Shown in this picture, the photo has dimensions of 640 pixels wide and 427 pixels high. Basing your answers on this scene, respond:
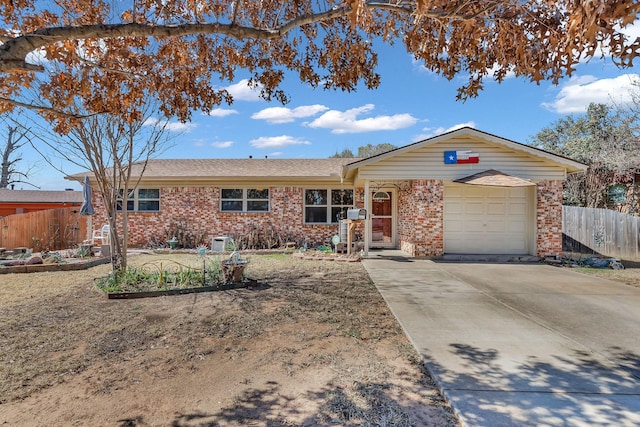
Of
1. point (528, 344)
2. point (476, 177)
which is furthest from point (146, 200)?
point (528, 344)

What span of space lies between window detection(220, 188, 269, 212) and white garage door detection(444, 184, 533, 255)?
717 cm

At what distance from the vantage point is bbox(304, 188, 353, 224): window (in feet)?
48.3

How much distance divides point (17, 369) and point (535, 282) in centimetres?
877

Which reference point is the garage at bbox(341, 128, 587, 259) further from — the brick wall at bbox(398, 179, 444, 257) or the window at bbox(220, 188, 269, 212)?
→ the window at bbox(220, 188, 269, 212)

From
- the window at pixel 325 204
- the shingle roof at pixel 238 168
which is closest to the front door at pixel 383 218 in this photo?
the window at pixel 325 204

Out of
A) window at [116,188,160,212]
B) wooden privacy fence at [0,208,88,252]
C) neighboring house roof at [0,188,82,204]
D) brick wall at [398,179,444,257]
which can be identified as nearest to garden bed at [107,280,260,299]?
brick wall at [398,179,444,257]

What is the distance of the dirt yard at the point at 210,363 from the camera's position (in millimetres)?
2814

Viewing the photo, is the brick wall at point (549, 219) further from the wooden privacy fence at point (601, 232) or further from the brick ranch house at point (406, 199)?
the wooden privacy fence at point (601, 232)

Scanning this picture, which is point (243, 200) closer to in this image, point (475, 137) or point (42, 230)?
point (42, 230)

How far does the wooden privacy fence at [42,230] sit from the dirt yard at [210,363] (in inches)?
362

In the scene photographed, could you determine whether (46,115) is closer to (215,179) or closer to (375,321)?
(375,321)

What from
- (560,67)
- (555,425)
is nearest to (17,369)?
(555,425)

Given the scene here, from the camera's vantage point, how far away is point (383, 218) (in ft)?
47.6

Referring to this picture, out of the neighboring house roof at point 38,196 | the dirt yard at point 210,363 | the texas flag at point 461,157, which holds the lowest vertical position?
the dirt yard at point 210,363
